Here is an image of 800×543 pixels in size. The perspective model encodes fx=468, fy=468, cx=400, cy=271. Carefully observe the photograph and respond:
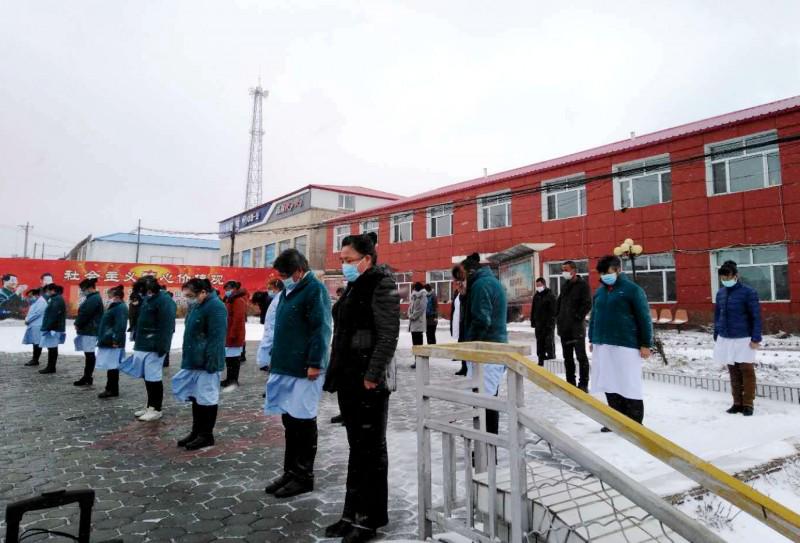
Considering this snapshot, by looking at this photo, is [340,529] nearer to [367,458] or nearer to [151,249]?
[367,458]

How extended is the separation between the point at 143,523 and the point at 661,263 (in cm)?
1921

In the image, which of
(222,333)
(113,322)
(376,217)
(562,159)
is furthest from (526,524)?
(376,217)

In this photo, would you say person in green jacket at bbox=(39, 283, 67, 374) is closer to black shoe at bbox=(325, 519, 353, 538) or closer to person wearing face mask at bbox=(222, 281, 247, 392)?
person wearing face mask at bbox=(222, 281, 247, 392)

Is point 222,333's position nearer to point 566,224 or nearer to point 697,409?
point 697,409

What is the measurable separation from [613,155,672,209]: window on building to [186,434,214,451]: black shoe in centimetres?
1753

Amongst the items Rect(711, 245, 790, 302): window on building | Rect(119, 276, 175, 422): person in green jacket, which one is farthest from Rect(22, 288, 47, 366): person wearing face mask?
Rect(711, 245, 790, 302): window on building

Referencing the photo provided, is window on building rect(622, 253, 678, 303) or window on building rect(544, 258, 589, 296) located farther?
window on building rect(544, 258, 589, 296)

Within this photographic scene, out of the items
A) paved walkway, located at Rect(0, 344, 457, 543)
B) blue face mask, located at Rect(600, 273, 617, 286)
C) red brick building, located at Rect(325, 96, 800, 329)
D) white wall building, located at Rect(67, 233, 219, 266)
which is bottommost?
paved walkway, located at Rect(0, 344, 457, 543)

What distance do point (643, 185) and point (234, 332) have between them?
17.2 meters

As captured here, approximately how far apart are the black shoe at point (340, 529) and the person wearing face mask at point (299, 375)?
2.48 feet

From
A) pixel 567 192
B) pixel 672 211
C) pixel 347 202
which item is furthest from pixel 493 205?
pixel 347 202

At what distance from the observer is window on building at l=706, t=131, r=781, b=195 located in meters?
15.8

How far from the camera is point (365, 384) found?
3014 mm

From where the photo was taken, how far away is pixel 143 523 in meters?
3.18
